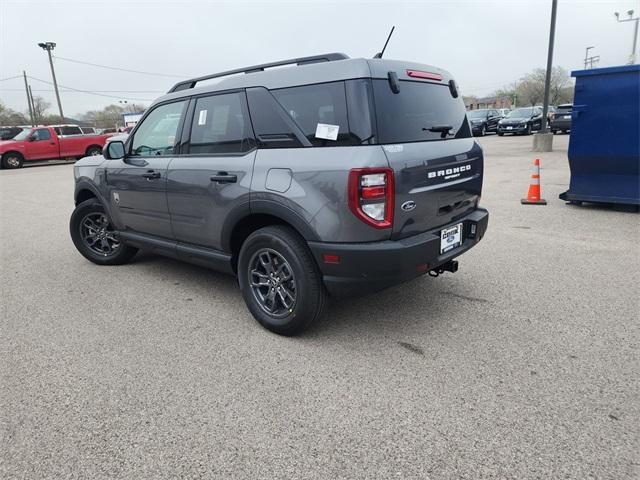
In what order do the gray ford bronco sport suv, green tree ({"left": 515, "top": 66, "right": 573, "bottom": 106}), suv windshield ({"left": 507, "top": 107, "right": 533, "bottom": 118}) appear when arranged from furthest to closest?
green tree ({"left": 515, "top": 66, "right": 573, "bottom": 106}) → suv windshield ({"left": 507, "top": 107, "right": 533, "bottom": 118}) → the gray ford bronco sport suv

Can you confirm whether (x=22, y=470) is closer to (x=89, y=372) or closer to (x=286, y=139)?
(x=89, y=372)

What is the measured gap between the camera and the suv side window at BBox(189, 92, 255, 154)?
3.53 metres

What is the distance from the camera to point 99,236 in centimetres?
541

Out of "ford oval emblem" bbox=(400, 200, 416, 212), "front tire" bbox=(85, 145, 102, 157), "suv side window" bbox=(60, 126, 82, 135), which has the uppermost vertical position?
"suv side window" bbox=(60, 126, 82, 135)

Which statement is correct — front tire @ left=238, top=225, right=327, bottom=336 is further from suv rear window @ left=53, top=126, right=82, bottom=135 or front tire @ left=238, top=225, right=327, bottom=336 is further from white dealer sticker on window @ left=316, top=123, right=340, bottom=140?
suv rear window @ left=53, top=126, right=82, bottom=135

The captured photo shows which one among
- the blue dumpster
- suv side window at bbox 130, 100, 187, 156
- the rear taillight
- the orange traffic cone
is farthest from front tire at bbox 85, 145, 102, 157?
the rear taillight

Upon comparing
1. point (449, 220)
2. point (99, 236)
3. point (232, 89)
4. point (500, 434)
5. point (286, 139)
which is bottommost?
point (500, 434)

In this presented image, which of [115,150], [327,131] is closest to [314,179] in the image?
[327,131]

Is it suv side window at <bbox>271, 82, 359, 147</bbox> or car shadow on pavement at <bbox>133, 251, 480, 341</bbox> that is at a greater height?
suv side window at <bbox>271, 82, 359, 147</bbox>

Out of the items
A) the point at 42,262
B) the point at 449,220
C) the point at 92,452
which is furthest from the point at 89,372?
the point at 42,262

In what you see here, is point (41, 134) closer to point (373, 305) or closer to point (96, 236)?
point (96, 236)

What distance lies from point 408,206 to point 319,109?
34.8 inches

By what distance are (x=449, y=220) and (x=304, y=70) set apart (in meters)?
1.52

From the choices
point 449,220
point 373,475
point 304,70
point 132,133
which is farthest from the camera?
point 132,133
